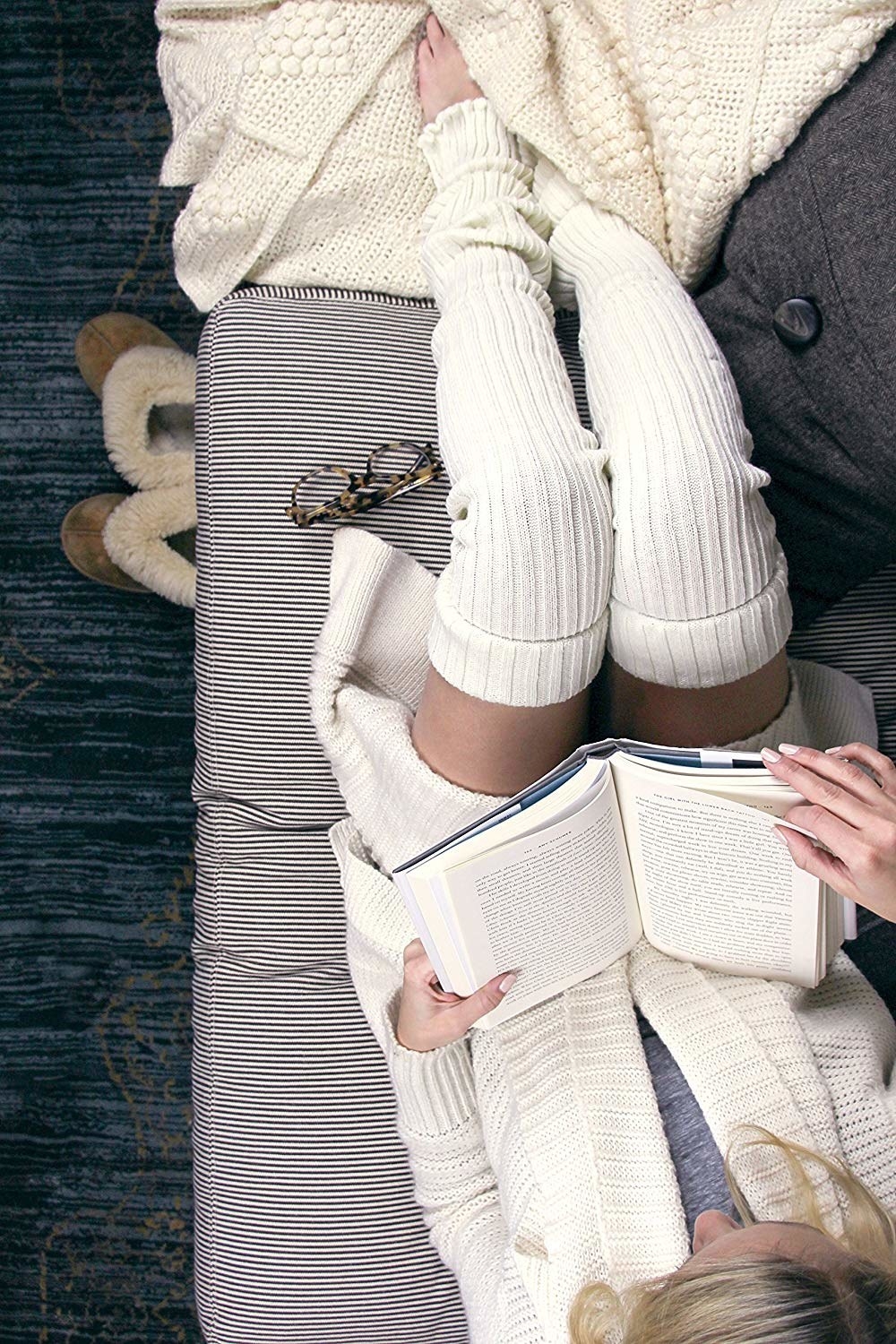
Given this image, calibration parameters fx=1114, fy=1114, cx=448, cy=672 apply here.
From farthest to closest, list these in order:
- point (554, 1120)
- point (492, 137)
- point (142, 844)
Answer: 1. point (142, 844)
2. point (492, 137)
3. point (554, 1120)

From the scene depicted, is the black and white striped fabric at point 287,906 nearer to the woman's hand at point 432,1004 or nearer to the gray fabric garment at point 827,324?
the woman's hand at point 432,1004

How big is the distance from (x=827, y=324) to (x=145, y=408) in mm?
860

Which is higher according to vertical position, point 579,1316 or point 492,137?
point 492,137

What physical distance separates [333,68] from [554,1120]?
0.97 meters

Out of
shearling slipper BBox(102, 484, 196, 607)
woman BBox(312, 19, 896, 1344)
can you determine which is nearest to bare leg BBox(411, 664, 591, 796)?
woman BBox(312, 19, 896, 1344)

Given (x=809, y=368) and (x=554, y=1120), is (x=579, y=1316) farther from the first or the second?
(x=809, y=368)

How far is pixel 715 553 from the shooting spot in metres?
0.87

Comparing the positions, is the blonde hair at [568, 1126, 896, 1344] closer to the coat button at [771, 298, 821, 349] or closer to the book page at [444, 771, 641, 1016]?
the book page at [444, 771, 641, 1016]

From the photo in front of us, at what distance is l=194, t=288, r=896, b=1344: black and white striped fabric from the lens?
1.08 meters

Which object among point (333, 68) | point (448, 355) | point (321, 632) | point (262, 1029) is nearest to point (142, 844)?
point (262, 1029)

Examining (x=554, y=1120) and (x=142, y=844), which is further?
(x=142, y=844)

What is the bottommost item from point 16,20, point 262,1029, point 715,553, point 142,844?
point 142,844

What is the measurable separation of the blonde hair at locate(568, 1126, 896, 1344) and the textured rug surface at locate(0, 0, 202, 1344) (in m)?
0.87

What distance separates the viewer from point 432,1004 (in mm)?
942
